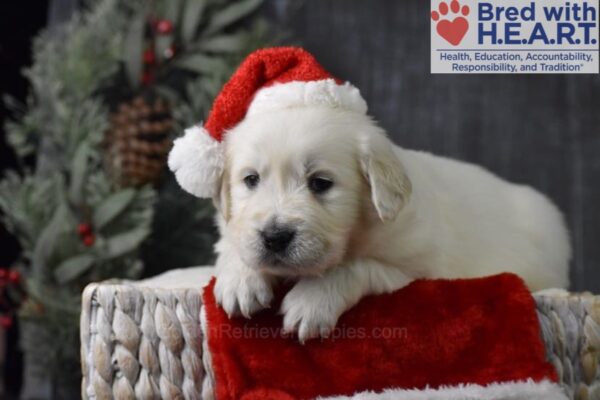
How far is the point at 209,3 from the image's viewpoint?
11.3 ft

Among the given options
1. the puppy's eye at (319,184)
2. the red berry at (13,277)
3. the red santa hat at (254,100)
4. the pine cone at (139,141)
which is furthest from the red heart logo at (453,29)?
the red berry at (13,277)

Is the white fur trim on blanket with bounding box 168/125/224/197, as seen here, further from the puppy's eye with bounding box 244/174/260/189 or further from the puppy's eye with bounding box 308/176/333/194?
the puppy's eye with bounding box 308/176/333/194

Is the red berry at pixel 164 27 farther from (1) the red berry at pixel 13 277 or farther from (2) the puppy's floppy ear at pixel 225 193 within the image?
(2) the puppy's floppy ear at pixel 225 193

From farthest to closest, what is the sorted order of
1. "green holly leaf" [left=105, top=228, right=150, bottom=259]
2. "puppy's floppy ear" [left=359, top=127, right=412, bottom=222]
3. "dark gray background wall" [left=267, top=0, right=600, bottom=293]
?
1. "dark gray background wall" [left=267, top=0, right=600, bottom=293]
2. "green holly leaf" [left=105, top=228, right=150, bottom=259]
3. "puppy's floppy ear" [left=359, top=127, right=412, bottom=222]

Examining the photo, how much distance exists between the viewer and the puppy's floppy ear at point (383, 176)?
170cm

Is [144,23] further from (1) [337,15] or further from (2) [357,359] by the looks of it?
(2) [357,359]

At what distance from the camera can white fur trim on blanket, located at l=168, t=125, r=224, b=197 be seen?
Result: 1.83 metres

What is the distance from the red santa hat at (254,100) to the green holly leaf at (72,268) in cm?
130

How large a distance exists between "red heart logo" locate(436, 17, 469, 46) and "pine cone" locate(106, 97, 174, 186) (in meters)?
1.78

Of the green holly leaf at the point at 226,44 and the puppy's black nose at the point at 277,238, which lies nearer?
the puppy's black nose at the point at 277,238

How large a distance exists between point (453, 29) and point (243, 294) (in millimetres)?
820

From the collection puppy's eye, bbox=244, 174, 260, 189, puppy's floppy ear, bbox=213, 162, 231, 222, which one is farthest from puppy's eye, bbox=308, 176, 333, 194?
puppy's floppy ear, bbox=213, 162, 231, 222

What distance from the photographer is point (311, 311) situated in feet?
5.03

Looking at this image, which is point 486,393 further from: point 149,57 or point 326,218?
point 149,57
